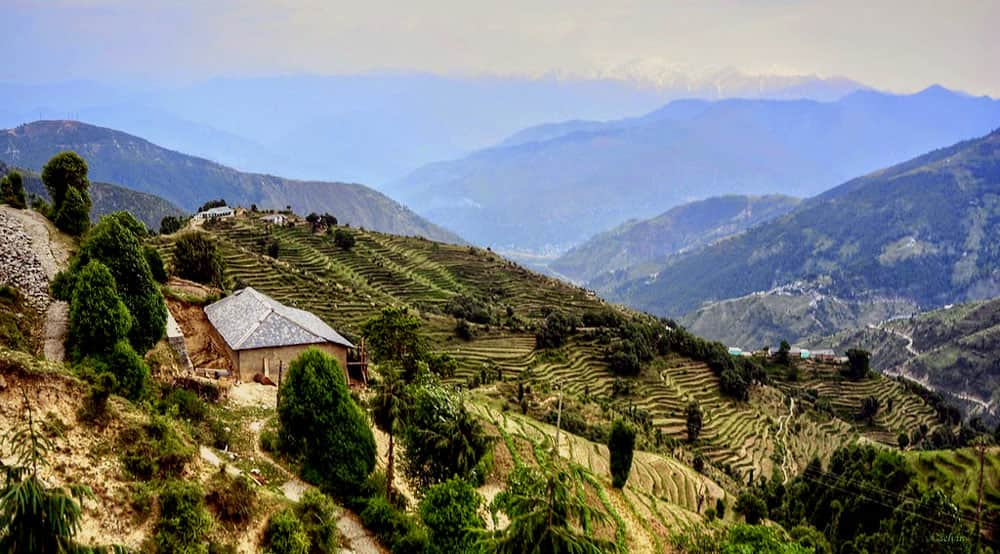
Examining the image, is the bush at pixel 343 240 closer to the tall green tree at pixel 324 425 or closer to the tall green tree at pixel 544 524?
the tall green tree at pixel 324 425

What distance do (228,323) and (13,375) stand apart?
62.2ft

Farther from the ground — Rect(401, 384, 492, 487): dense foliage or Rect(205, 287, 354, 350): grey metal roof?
Rect(205, 287, 354, 350): grey metal roof

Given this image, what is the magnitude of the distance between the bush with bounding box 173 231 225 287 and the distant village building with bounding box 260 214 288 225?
56.5 meters

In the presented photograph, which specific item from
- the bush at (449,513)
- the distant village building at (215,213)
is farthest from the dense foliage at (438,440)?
the distant village building at (215,213)

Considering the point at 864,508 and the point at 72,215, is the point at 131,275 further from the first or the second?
the point at 864,508

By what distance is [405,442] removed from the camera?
2475 centimetres

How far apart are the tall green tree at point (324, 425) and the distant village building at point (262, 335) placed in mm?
8539

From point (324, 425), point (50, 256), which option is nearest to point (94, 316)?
point (324, 425)

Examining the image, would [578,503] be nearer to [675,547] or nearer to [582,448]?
[675,547]

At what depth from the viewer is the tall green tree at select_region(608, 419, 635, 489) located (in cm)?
3356

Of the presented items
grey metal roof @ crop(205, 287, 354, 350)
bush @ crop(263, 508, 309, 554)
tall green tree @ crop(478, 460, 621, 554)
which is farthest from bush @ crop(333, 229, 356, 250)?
tall green tree @ crop(478, 460, 621, 554)

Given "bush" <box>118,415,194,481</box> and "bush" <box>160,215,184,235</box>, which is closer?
"bush" <box>118,415,194,481</box>

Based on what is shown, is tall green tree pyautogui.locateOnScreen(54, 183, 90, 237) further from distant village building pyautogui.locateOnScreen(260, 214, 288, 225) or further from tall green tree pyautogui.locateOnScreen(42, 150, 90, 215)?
distant village building pyautogui.locateOnScreen(260, 214, 288, 225)

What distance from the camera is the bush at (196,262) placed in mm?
49562
